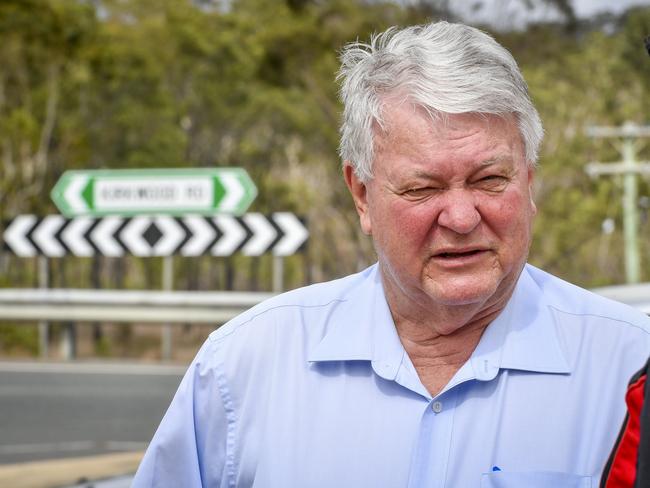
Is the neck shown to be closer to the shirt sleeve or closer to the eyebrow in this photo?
the eyebrow

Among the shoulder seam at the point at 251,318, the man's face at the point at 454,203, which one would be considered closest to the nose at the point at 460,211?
the man's face at the point at 454,203

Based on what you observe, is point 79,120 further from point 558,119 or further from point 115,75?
point 558,119

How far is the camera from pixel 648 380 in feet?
5.31

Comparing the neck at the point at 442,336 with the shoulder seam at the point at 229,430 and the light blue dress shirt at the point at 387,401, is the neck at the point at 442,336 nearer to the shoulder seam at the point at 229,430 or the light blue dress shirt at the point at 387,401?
the light blue dress shirt at the point at 387,401

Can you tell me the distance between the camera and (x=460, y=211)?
2150 mm

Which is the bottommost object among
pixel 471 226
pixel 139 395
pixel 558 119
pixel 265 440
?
pixel 139 395

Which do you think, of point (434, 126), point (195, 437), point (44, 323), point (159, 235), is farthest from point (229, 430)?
point (44, 323)

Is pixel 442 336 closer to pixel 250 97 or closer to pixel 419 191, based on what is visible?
pixel 419 191

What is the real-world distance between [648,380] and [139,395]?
9747mm

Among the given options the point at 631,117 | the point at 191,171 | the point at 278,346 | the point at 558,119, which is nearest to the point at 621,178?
the point at 631,117

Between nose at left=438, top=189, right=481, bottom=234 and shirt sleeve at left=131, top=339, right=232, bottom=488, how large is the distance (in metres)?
0.56

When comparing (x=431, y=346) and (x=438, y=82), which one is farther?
(x=431, y=346)

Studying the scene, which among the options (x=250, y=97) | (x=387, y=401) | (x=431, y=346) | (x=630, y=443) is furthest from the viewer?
(x=250, y=97)

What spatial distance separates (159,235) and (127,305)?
4.58 ft
